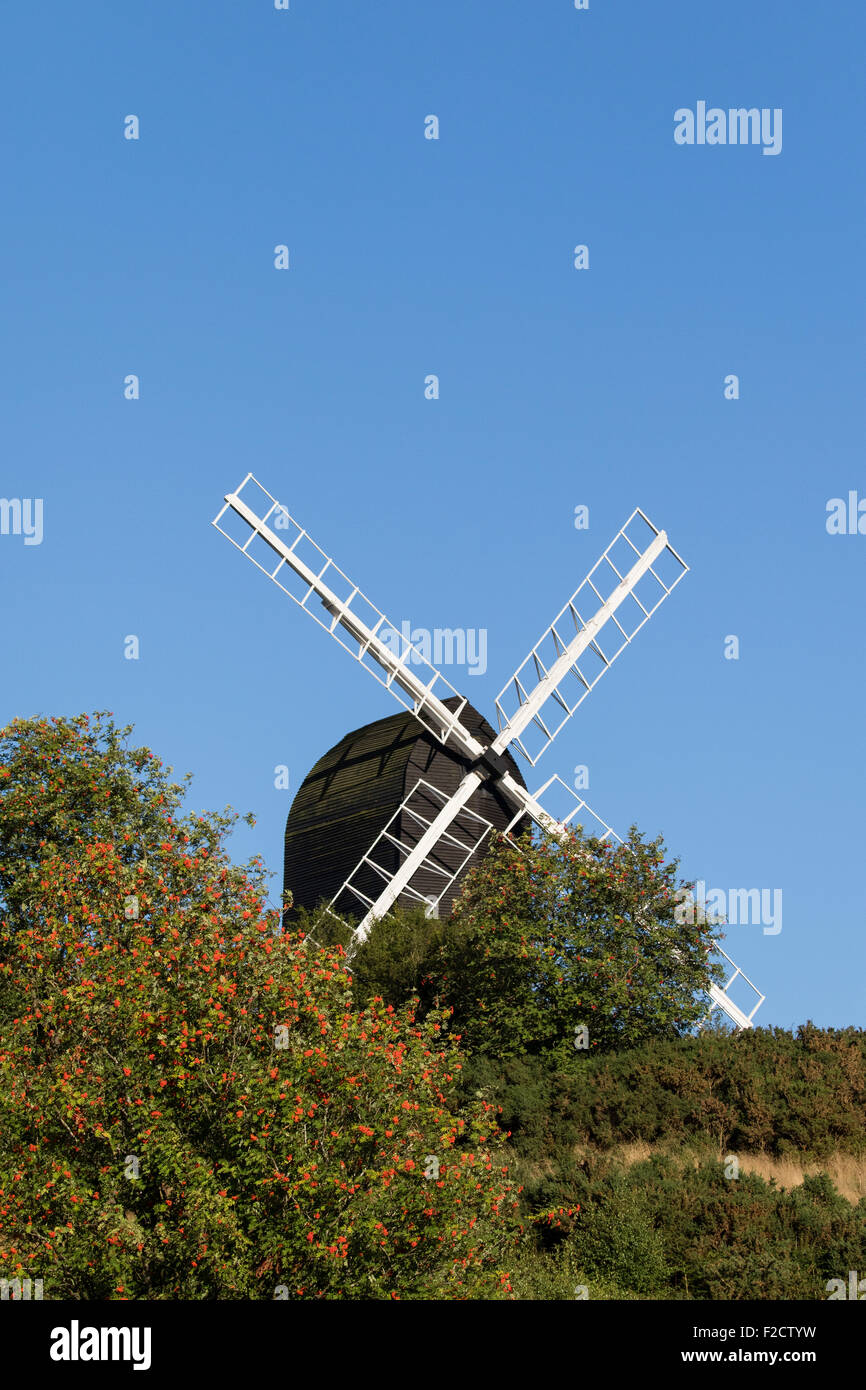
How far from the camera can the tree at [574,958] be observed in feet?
94.9

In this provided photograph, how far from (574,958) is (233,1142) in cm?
1562

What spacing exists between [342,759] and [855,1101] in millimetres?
18834

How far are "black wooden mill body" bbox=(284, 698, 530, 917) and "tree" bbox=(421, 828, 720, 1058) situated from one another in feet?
16.6

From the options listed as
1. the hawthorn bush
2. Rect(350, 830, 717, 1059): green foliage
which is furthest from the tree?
the hawthorn bush

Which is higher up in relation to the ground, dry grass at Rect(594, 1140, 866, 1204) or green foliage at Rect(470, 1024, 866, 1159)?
green foliage at Rect(470, 1024, 866, 1159)

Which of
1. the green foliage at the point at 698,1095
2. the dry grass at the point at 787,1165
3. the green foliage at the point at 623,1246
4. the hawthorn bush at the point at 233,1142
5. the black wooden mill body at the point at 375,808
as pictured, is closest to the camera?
the hawthorn bush at the point at 233,1142

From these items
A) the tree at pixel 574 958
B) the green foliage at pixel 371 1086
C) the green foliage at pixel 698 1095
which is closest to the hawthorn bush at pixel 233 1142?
the green foliage at pixel 371 1086

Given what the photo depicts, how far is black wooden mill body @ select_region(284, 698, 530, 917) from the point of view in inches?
1428

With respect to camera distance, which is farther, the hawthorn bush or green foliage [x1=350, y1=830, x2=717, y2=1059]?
green foliage [x1=350, y1=830, x2=717, y2=1059]

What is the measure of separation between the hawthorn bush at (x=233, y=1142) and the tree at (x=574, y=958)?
1111 centimetres

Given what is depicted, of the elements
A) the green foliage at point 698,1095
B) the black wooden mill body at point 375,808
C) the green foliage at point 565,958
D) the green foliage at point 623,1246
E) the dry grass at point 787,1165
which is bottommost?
the green foliage at point 623,1246

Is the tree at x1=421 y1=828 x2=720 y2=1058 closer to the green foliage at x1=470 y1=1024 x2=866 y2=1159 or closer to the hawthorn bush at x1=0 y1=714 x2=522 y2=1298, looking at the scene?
the green foliage at x1=470 y1=1024 x2=866 y2=1159

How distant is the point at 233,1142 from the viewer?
14.5 meters

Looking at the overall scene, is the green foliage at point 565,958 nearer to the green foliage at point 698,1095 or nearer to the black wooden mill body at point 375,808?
the green foliage at point 698,1095
